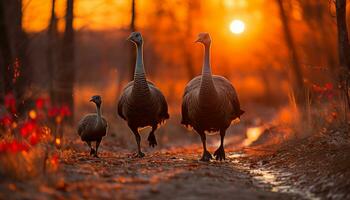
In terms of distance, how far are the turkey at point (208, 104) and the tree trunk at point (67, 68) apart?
723cm

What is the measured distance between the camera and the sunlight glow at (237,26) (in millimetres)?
38100

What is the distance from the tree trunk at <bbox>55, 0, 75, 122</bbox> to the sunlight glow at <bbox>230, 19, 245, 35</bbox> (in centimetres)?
1869

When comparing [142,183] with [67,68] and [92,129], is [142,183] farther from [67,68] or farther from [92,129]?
[67,68]

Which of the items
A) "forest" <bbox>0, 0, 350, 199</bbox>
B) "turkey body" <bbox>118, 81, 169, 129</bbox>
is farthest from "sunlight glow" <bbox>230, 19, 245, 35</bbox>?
"turkey body" <bbox>118, 81, 169, 129</bbox>

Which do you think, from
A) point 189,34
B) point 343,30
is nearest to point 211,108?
point 343,30

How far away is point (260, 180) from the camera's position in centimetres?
1101

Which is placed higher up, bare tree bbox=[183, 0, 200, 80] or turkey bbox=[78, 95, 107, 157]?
bare tree bbox=[183, 0, 200, 80]

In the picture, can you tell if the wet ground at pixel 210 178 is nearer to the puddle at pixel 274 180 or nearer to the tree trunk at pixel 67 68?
the puddle at pixel 274 180

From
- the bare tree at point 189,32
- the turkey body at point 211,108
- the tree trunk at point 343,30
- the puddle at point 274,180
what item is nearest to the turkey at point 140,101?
the turkey body at point 211,108

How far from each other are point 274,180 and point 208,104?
2.22 m

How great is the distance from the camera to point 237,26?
38750 mm

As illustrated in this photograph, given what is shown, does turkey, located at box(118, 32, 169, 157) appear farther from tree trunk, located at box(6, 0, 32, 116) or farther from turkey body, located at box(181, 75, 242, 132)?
tree trunk, located at box(6, 0, 32, 116)

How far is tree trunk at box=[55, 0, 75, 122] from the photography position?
20250 millimetres

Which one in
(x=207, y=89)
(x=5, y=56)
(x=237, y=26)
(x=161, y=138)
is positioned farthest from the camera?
(x=237, y=26)
